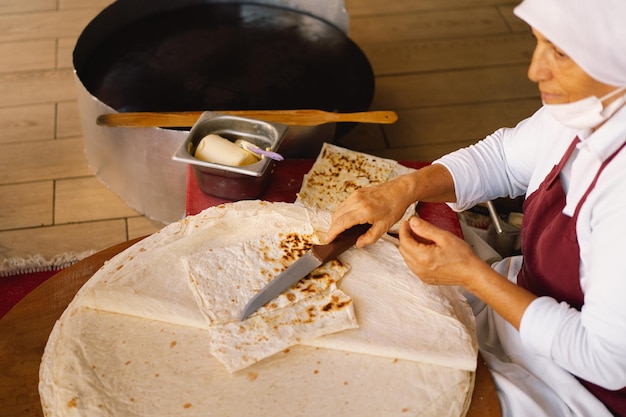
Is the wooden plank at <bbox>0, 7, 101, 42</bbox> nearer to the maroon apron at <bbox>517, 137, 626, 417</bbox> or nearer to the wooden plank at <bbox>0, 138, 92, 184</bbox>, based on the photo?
the wooden plank at <bbox>0, 138, 92, 184</bbox>

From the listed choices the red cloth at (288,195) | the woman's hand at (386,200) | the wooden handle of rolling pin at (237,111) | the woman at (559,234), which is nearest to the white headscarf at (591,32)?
the woman at (559,234)

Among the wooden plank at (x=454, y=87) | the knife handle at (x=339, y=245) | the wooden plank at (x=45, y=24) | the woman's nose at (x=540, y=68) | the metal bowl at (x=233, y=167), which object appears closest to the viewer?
the woman's nose at (x=540, y=68)

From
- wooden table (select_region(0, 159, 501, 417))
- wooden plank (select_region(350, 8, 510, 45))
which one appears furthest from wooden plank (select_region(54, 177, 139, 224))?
wooden plank (select_region(350, 8, 510, 45))

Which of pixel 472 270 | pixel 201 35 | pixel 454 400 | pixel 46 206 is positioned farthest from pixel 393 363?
pixel 201 35

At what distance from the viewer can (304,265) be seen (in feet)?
4.78

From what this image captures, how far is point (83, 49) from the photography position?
Result: 2734 millimetres

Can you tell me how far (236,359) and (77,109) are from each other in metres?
2.25

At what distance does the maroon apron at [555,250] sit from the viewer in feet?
4.21

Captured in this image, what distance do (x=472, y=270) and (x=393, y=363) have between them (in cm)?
25

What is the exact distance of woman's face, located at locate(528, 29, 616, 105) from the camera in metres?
1.15

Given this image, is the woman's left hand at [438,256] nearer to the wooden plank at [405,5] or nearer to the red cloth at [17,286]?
the red cloth at [17,286]

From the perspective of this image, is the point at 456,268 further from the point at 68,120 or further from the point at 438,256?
the point at 68,120

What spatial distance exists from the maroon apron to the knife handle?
1.23 ft

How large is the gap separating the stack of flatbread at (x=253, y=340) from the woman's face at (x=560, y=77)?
0.52 meters
